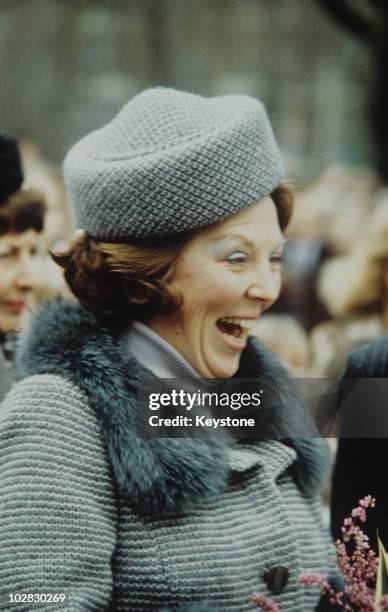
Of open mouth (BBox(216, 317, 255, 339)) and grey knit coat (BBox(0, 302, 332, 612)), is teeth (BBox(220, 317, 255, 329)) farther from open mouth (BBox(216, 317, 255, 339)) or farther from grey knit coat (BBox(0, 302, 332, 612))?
grey knit coat (BBox(0, 302, 332, 612))

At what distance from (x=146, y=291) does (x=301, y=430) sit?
0.41m

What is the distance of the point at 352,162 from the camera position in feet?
7.97

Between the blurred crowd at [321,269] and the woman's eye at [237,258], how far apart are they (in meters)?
0.46

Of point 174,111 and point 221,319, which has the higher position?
point 174,111

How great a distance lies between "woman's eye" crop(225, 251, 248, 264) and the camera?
1.50 metres

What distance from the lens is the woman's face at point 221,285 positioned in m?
1.49

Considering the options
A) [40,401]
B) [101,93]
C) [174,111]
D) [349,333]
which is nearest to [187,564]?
[40,401]

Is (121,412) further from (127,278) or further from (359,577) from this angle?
(359,577)

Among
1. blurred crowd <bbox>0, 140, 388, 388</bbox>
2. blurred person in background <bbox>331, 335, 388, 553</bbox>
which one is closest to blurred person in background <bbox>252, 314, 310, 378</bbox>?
blurred crowd <bbox>0, 140, 388, 388</bbox>

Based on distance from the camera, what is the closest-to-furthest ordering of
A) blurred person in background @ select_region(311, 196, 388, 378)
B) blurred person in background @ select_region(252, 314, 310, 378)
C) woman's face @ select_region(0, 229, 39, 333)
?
woman's face @ select_region(0, 229, 39, 333) → blurred person in background @ select_region(252, 314, 310, 378) → blurred person in background @ select_region(311, 196, 388, 378)

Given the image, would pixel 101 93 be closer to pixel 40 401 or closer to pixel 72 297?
pixel 72 297

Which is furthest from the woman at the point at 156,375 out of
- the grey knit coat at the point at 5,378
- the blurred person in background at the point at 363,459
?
the grey knit coat at the point at 5,378

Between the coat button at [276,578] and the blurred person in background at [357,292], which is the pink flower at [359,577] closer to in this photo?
the coat button at [276,578]

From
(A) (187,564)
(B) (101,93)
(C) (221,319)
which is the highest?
(B) (101,93)
